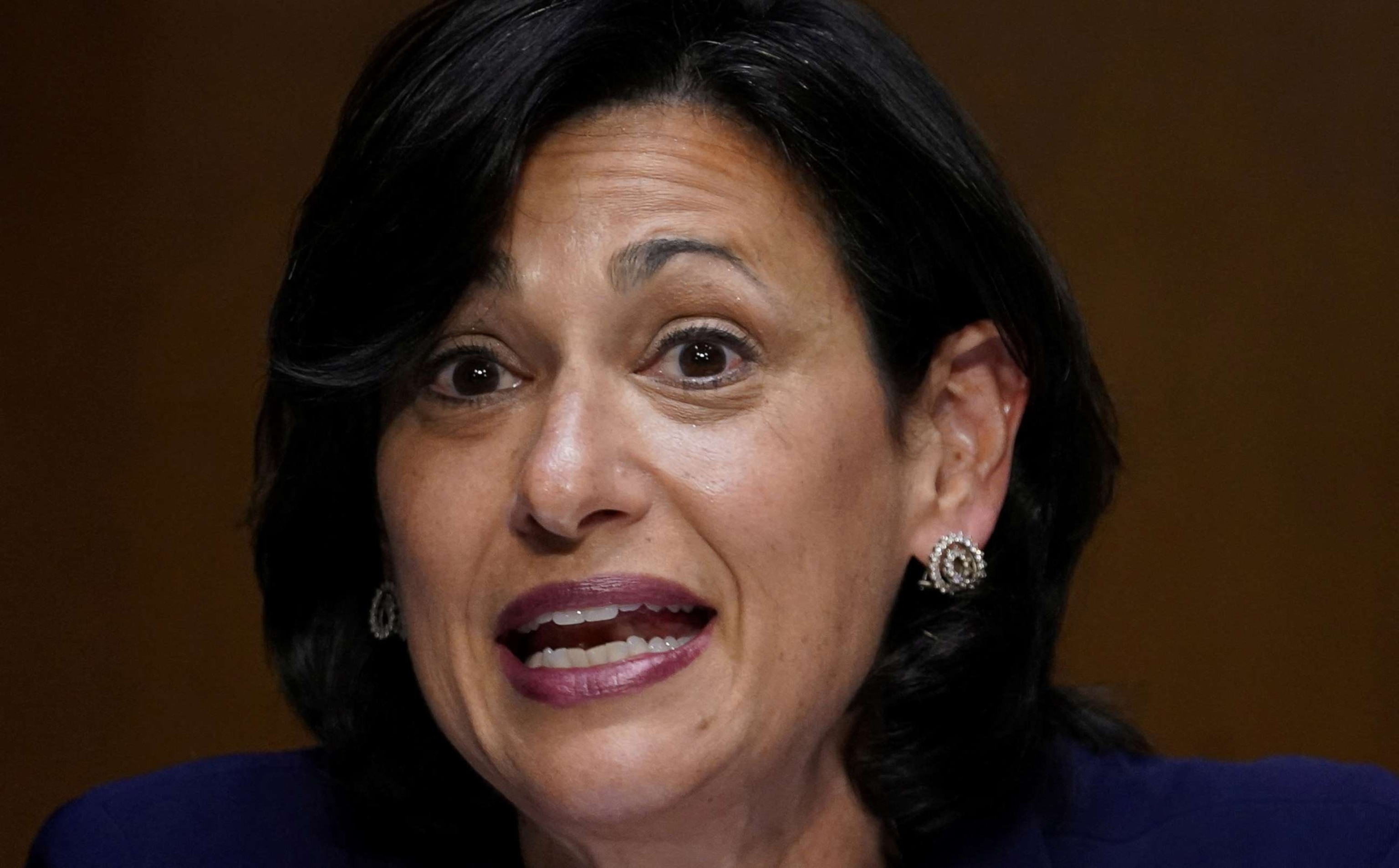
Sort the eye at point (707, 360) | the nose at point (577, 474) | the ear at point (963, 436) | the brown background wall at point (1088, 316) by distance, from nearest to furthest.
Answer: the nose at point (577, 474)
the eye at point (707, 360)
the ear at point (963, 436)
the brown background wall at point (1088, 316)

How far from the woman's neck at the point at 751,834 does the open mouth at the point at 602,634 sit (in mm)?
156

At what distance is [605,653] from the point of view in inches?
69.1

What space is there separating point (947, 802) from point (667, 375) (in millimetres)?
617

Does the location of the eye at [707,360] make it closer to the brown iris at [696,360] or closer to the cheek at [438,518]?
the brown iris at [696,360]

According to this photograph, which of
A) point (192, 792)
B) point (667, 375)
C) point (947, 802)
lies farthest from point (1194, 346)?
point (192, 792)

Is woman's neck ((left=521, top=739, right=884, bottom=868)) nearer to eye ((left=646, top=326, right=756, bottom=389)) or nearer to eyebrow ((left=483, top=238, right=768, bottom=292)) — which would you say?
eye ((left=646, top=326, right=756, bottom=389))

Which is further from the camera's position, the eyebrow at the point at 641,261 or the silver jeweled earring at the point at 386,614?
the silver jeweled earring at the point at 386,614

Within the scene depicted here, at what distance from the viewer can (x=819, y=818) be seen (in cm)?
198

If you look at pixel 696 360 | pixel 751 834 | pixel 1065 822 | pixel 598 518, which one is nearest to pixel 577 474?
pixel 598 518

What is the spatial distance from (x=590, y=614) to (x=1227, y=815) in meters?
0.82

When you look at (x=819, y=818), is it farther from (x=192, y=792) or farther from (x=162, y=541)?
(x=162, y=541)

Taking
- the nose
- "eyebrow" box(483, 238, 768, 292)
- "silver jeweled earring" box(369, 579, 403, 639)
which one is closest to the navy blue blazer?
"silver jeweled earring" box(369, 579, 403, 639)

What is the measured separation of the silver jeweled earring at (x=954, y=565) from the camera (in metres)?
1.93

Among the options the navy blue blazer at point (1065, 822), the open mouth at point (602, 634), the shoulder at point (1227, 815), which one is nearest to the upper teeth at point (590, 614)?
the open mouth at point (602, 634)
